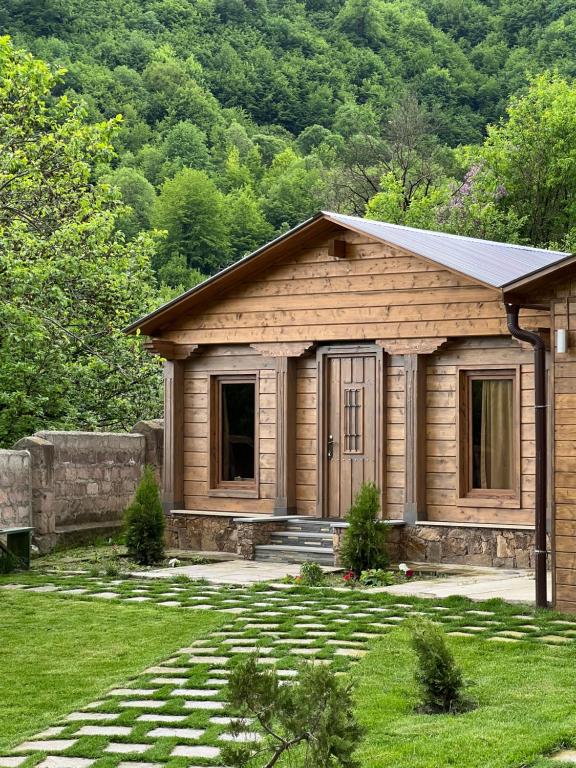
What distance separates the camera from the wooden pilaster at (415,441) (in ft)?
57.4

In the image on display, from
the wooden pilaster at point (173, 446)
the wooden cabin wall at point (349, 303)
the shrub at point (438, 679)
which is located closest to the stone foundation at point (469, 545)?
the wooden cabin wall at point (349, 303)

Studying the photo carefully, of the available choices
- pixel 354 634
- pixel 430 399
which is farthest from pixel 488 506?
pixel 354 634

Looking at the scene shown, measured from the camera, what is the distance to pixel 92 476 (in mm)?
20172

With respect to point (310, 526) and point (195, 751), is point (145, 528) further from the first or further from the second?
point (195, 751)

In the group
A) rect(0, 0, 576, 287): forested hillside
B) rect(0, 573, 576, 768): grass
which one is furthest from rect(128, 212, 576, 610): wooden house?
rect(0, 0, 576, 287): forested hillside

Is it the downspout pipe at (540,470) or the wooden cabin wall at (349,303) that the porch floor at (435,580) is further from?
the wooden cabin wall at (349,303)

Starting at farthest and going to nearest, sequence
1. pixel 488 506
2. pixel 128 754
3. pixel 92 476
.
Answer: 1. pixel 92 476
2. pixel 488 506
3. pixel 128 754

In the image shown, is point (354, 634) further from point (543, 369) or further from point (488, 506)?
point (488, 506)

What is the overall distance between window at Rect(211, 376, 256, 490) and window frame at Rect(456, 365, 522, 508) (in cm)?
349

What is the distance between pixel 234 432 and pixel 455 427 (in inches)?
152

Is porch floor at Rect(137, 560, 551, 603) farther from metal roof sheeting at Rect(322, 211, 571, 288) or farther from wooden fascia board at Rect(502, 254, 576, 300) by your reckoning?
metal roof sheeting at Rect(322, 211, 571, 288)

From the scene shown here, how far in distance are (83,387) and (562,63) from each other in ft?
140

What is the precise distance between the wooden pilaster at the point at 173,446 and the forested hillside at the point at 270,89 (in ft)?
110

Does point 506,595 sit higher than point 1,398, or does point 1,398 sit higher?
point 1,398
